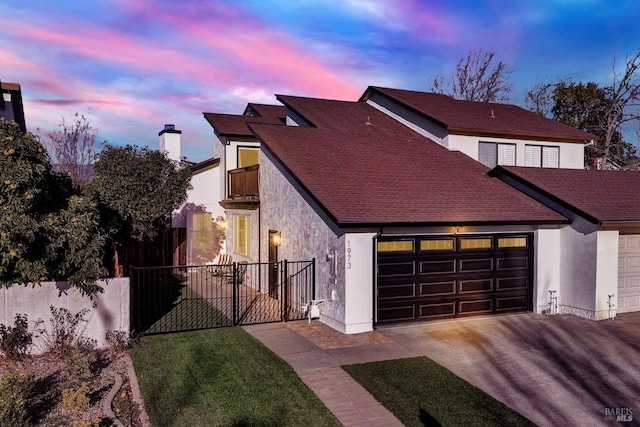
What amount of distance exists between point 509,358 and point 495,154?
11.5m

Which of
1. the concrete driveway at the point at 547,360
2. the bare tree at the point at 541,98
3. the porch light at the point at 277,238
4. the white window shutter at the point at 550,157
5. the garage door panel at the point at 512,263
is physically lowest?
the concrete driveway at the point at 547,360

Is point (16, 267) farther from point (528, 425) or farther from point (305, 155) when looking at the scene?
point (528, 425)

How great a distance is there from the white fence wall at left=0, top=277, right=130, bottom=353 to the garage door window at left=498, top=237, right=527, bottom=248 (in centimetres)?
1001

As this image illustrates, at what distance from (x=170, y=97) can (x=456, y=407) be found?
25.4 meters

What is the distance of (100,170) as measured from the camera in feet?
54.3

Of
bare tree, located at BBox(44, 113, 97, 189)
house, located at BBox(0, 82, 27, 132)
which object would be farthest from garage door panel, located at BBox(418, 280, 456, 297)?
bare tree, located at BBox(44, 113, 97, 189)

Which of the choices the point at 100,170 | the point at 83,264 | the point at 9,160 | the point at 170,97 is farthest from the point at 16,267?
the point at 170,97

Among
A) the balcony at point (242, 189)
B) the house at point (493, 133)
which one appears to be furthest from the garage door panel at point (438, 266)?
the house at point (493, 133)

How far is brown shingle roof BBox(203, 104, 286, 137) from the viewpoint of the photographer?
2169cm

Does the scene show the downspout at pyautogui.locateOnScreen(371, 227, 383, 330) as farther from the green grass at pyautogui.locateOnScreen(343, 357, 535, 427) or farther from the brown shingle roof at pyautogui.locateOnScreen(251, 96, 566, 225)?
the green grass at pyautogui.locateOnScreen(343, 357, 535, 427)

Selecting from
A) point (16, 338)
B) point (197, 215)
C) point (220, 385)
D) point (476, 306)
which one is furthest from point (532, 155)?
point (16, 338)

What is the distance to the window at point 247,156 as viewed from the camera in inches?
866

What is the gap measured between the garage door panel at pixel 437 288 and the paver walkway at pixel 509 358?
2.64ft

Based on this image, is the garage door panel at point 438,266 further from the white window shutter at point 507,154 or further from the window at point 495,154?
the white window shutter at point 507,154
